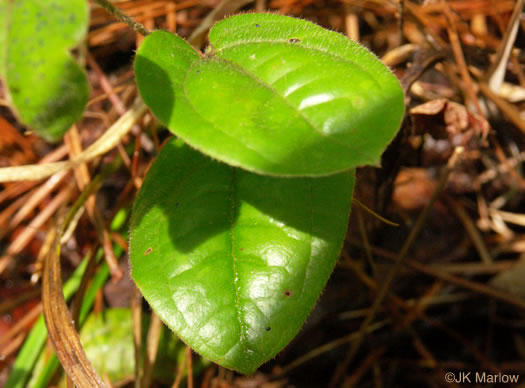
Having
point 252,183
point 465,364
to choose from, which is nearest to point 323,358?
point 465,364

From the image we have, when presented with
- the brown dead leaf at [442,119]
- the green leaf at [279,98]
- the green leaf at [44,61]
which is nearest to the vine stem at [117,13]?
the green leaf at [279,98]

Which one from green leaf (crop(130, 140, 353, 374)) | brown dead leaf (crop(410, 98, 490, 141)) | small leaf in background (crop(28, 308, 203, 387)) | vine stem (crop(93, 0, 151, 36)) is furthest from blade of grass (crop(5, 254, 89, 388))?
brown dead leaf (crop(410, 98, 490, 141))

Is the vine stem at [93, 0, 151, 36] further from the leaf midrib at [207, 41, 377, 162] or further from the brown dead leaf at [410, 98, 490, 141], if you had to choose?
the brown dead leaf at [410, 98, 490, 141]

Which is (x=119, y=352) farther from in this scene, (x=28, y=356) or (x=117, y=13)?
(x=117, y=13)

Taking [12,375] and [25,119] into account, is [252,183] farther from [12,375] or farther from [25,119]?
[12,375]

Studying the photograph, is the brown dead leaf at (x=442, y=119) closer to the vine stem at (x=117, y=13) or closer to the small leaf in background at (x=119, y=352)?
the vine stem at (x=117, y=13)

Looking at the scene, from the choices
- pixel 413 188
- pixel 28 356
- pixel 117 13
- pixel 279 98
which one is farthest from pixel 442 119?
pixel 28 356
